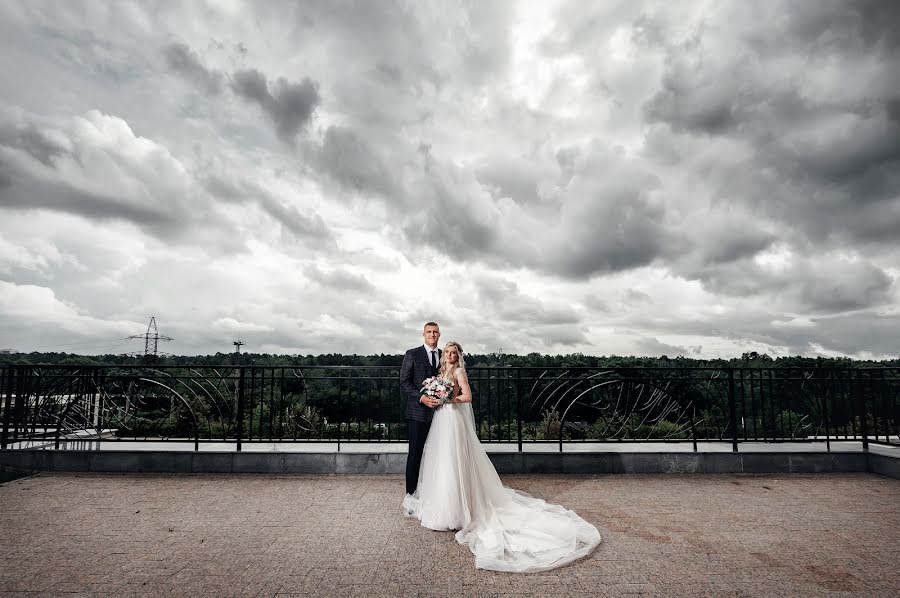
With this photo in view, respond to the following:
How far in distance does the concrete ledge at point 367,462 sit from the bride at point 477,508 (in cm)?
177

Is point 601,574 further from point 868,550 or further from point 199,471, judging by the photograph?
point 199,471

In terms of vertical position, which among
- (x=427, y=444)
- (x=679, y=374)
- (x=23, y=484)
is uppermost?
(x=679, y=374)

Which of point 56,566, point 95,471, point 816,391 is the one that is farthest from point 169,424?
point 816,391

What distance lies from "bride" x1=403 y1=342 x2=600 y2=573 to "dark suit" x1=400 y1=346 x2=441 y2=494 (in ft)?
0.63

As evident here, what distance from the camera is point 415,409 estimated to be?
5453mm

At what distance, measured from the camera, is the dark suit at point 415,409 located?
5.38m

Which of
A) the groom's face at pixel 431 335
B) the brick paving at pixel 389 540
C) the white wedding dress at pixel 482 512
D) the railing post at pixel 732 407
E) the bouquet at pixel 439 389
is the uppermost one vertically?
the groom's face at pixel 431 335

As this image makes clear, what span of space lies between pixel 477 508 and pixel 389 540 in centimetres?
97

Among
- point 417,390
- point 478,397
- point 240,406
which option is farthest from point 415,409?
point 240,406

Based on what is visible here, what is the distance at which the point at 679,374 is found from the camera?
7.94 meters

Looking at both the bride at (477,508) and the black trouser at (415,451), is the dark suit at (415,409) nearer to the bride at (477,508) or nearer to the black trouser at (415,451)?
the black trouser at (415,451)

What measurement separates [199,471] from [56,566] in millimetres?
3410

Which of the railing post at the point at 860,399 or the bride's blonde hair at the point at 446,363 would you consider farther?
the railing post at the point at 860,399

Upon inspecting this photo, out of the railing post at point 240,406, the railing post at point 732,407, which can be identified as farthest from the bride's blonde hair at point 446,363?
the railing post at point 732,407
